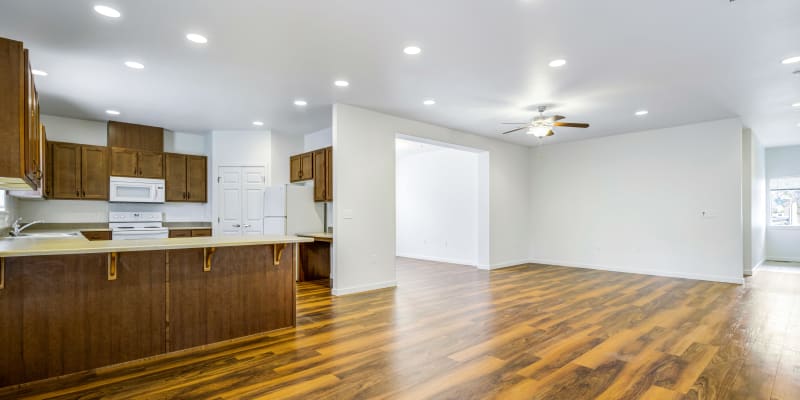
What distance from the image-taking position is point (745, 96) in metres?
5.18

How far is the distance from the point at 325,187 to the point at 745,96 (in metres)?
6.09

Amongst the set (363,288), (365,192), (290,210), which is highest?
(365,192)

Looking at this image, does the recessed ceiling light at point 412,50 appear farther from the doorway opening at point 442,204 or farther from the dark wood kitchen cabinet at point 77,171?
the dark wood kitchen cabinet at point 77,171

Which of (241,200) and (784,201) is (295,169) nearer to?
(241,200)

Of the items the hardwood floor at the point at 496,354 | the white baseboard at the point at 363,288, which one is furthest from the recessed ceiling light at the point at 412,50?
the white baseboard at the point at 363,288

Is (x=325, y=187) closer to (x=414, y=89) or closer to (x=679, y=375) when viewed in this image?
(x=414, y=89)

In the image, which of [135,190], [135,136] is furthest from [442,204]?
[135,136]

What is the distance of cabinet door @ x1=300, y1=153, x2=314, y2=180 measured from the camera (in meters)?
6.77

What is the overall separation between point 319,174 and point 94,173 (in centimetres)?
365

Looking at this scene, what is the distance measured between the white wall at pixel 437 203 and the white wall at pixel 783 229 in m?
7.46

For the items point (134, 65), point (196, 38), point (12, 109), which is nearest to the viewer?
point (12, 109)

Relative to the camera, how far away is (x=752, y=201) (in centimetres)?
738

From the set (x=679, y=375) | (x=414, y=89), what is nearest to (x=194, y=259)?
(x=414, y=89)

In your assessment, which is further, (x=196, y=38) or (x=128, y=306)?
(x=196, y=38)
